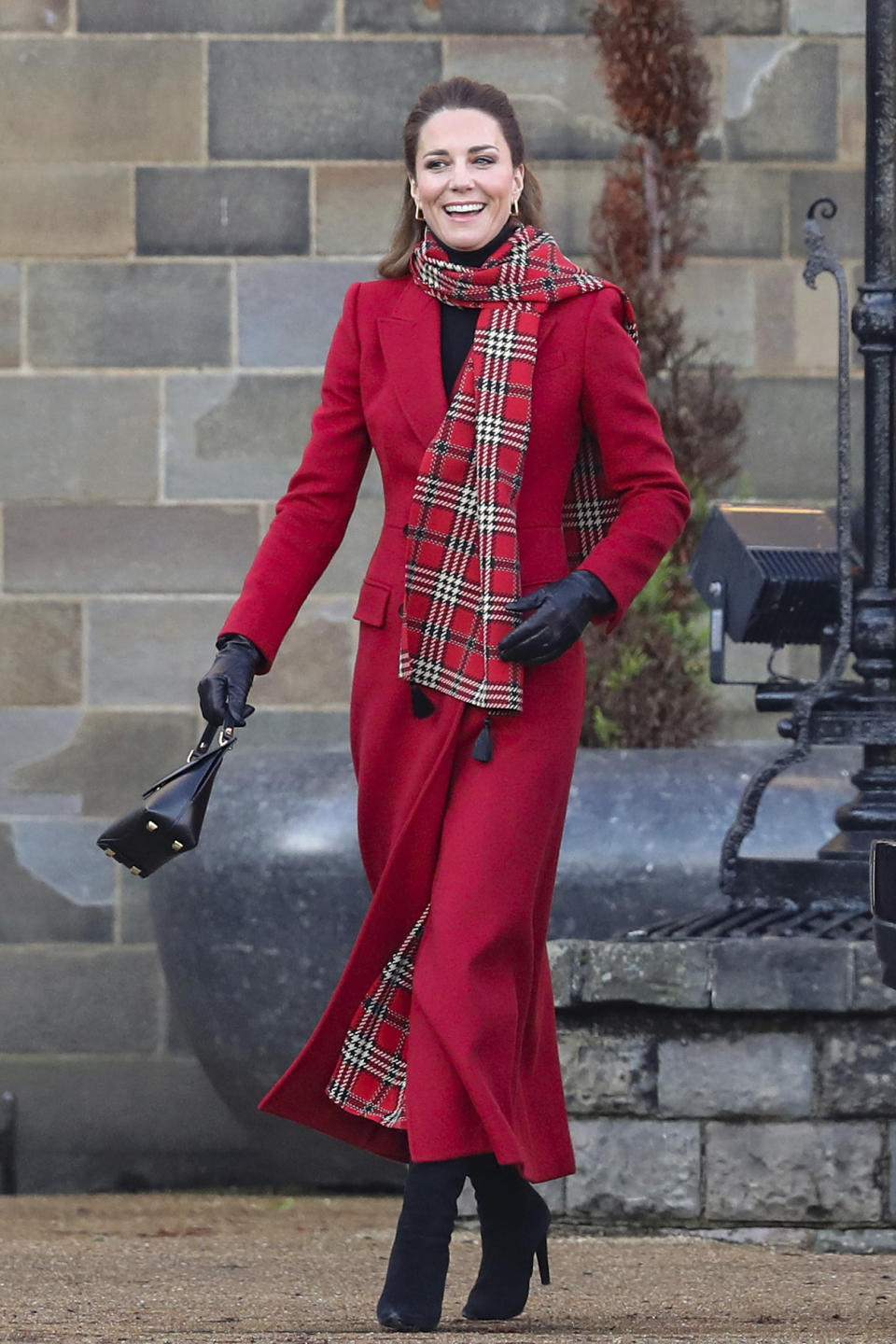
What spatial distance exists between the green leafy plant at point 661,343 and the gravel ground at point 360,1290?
4.39 feet

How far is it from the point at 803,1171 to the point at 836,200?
113 inches

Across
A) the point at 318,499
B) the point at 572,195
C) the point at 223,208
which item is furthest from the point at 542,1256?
the point at 223,208

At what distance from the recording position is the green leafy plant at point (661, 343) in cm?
498

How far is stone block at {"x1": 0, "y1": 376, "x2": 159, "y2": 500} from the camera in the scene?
579 centimetres

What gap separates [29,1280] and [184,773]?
1067 mm

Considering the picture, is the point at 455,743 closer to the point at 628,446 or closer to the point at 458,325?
the point at 628,446

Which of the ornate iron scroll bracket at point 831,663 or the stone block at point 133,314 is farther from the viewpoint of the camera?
the stone block at point 133,314

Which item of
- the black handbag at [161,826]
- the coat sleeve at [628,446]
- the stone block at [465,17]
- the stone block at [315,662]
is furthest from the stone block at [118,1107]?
the coat sleeve at [628,446]

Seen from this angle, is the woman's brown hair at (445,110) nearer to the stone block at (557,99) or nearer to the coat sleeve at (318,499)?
the coat sleeve at (318,499)

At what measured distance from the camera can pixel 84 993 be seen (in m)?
5.76

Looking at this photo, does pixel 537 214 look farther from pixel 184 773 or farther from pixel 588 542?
pixel 184 773

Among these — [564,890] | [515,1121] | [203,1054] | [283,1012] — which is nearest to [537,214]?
[515,1121]

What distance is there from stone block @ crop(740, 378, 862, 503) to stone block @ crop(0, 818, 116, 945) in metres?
2.01

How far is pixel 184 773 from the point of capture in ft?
9.55
